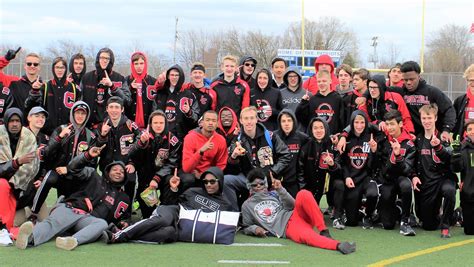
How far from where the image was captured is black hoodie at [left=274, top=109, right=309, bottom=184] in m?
8.78

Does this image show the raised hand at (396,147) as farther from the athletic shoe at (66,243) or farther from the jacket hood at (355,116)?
the athletic shoe at (66,243)

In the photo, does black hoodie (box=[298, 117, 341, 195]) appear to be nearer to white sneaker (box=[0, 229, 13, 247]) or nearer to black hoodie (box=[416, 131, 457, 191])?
black hoodie (box=[416, 131, 457, 191])

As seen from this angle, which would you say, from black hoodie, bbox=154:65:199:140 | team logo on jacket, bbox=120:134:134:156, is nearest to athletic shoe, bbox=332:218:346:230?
black hoodie, bbox=154:65:199:140

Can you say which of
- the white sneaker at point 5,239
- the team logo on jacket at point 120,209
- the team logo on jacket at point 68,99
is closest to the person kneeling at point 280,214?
the team logo on jacket at point 120,209

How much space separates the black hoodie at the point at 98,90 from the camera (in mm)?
9688

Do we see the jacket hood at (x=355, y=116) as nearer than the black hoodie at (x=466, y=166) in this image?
Answer: No

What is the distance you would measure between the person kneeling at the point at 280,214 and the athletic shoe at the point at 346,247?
0.29 m

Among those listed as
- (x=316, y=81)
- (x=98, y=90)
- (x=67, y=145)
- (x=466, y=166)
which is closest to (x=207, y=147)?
(x=67, y=145)

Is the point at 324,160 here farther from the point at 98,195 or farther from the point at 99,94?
the point at 99,94

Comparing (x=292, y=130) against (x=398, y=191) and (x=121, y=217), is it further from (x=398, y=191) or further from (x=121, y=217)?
(x=121, y=217)

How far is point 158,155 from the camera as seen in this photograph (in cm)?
862

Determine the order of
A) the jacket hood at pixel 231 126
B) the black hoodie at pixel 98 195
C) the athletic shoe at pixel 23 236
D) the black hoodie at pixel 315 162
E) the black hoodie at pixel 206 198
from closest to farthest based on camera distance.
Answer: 1. the athletic shoe at pixel 23 236
2. the black hoodie at pixel 98 195
3. the black hoodie at pixel 206 198
4. the black hoodie at pixel 315 162
5. the jacket hood at pixel 231 126

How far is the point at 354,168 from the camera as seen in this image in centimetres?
873

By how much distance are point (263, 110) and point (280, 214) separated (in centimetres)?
213
